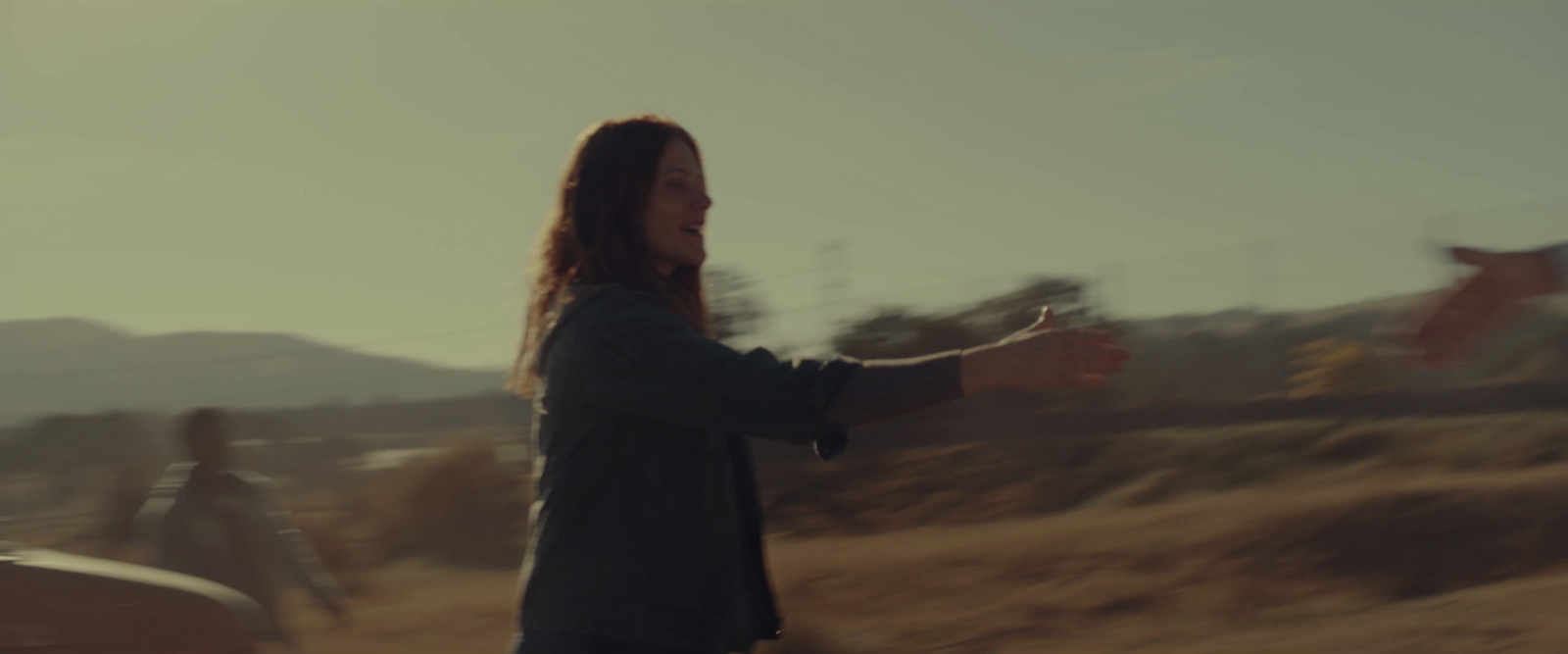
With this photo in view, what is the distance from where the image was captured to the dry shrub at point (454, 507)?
1884cm

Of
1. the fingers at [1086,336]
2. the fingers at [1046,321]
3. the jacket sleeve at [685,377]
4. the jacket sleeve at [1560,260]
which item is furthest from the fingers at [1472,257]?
the jacket sleeve at [685,377]

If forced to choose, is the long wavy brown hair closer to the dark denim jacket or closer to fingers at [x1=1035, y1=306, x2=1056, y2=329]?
the dark denim jacket

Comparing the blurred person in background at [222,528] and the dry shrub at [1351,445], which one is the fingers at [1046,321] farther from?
the dry shrub at [1351,445]

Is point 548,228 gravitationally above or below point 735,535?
above

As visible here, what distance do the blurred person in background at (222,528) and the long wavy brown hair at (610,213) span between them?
4053mm

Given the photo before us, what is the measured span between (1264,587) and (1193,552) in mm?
846

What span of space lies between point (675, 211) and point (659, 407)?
1.14 feet

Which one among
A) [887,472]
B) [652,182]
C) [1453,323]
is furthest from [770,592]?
[887,472]

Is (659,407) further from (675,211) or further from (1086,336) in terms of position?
(1086,336)

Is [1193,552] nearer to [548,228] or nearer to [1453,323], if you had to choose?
[1453,323]

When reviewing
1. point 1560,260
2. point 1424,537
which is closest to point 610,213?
point 1560,260

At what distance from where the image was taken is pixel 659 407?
245 cm

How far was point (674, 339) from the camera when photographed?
2477mm

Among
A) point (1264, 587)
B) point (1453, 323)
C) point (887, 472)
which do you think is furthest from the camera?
point (887, 472)
